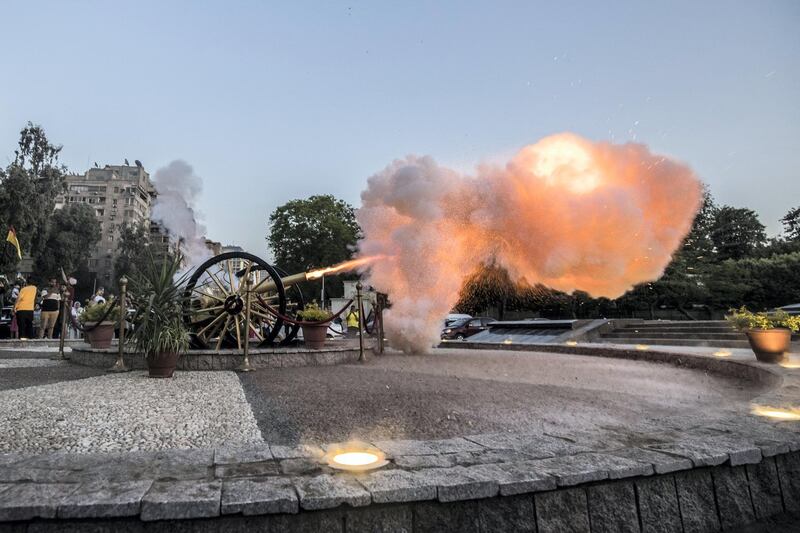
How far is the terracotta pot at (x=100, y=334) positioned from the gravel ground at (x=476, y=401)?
16.7 ft

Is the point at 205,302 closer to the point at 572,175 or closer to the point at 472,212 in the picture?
the point at 472,212

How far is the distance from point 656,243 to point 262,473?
24.1 feet

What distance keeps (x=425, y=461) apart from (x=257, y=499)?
87 centimetres

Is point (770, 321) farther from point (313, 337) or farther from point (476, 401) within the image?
point (313, 337)

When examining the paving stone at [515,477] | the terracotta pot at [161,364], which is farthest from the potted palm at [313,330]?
the paving stone at [515,477]

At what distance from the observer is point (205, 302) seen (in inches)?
348

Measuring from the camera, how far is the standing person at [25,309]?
1283 cm

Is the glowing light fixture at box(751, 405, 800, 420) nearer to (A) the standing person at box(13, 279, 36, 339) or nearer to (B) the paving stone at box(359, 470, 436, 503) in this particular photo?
(B) the paving stone at box(359, 470, 436, 503)

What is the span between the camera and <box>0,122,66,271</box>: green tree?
29156 mm

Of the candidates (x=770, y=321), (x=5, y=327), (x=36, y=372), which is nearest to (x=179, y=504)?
(x=36, y=372)

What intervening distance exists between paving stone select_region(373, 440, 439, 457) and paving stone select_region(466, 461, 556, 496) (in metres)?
0.38

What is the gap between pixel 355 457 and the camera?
243cm

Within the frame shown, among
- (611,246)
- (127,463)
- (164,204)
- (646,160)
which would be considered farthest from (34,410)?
(164,204)

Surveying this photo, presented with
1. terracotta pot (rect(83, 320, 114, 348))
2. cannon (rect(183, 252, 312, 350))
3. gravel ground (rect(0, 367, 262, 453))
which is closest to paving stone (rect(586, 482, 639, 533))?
gravel ground (rect(0, 367, 262, 453))
